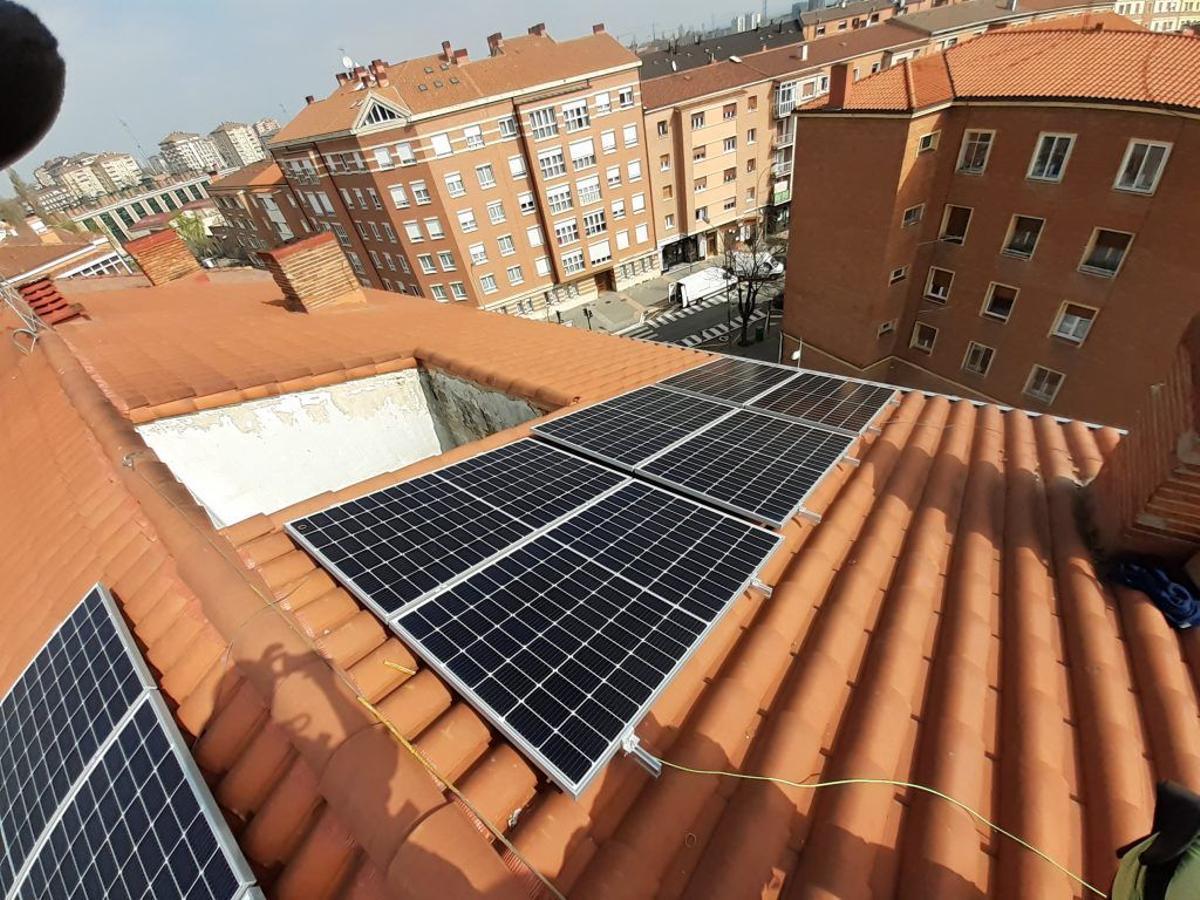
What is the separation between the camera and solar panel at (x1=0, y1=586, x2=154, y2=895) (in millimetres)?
3334

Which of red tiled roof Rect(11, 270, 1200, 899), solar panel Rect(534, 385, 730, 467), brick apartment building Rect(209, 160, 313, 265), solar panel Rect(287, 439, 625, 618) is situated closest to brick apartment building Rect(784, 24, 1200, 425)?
red tiled roof Rect(11, 270, 1200, 899)

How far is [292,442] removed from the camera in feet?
28.0

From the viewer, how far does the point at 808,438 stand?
6.79m

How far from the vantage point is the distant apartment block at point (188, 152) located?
575ft

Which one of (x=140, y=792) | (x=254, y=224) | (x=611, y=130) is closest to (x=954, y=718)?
(x=140, y=792)

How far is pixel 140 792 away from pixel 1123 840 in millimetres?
5904

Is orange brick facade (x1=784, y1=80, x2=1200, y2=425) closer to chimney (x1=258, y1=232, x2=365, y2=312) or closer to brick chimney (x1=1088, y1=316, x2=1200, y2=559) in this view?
brick chimney (x1=1088, y1=316, x2=1200, y2=559)

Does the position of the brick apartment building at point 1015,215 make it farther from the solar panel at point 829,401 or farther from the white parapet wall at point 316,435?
the white parapet wall at point 316,435

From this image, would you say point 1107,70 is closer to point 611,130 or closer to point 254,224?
point 611,130

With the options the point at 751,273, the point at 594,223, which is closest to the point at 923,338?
the point at 751,273

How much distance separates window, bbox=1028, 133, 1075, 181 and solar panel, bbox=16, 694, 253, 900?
2480cm

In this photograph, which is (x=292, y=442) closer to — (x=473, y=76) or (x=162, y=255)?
(x=162, y=255)

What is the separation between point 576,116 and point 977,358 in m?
30.9

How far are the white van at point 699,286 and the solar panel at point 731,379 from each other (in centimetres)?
3221
